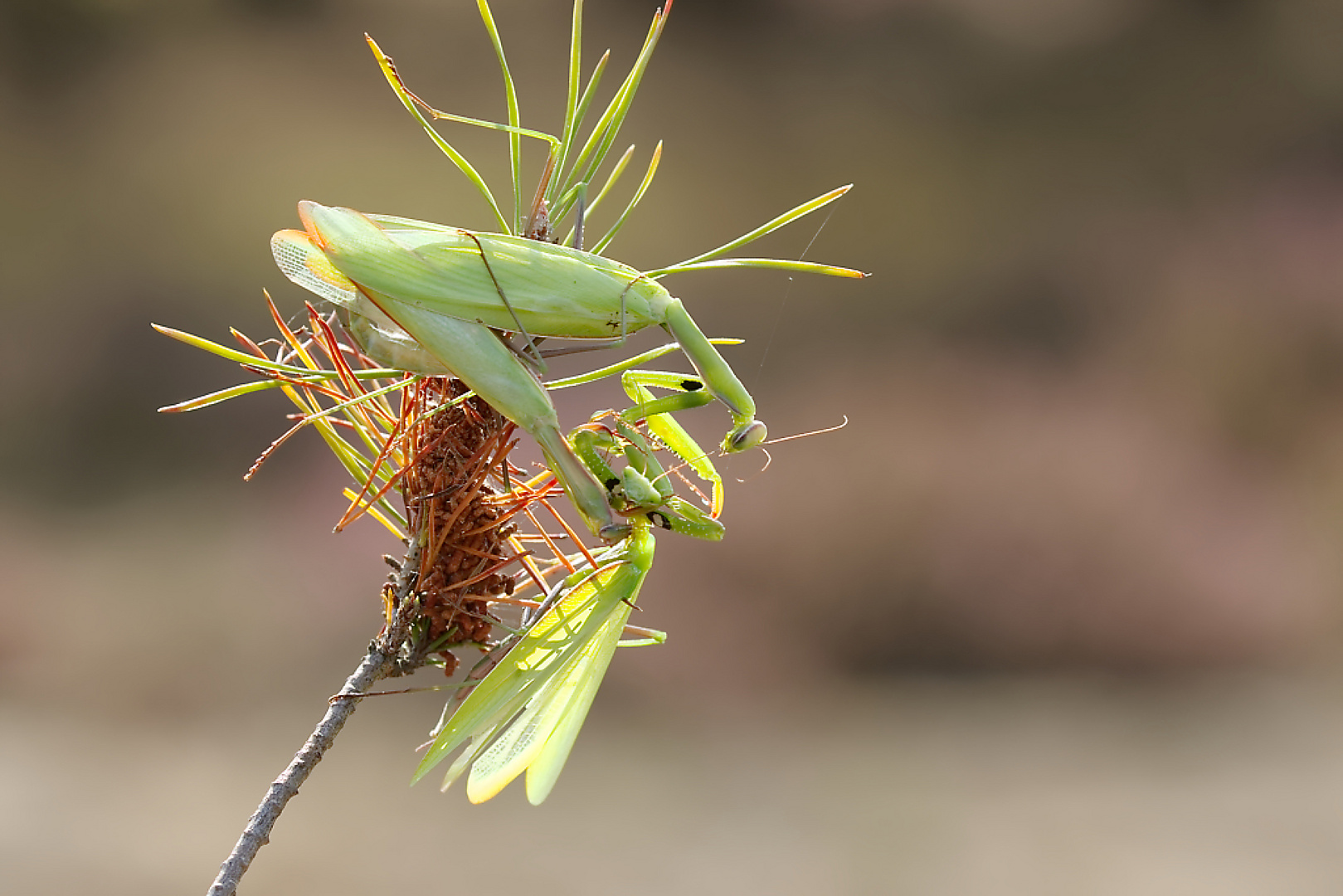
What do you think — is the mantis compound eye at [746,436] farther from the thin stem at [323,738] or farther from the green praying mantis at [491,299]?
the thin stem at [323,738]

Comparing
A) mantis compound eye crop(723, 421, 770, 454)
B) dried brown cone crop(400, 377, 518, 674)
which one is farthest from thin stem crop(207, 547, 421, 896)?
mantis compound eye crop(723, 421, 770, 454)

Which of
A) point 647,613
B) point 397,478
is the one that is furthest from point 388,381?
point 647,613

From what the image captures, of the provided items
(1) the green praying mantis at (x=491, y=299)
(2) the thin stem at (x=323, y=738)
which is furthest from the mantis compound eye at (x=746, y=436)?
(2) the thin stem at (x=323, y=738)

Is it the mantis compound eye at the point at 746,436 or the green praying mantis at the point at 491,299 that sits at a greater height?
the green praying mantis at the point at 491,299

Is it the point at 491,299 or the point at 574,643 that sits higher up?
the point at 491,299
